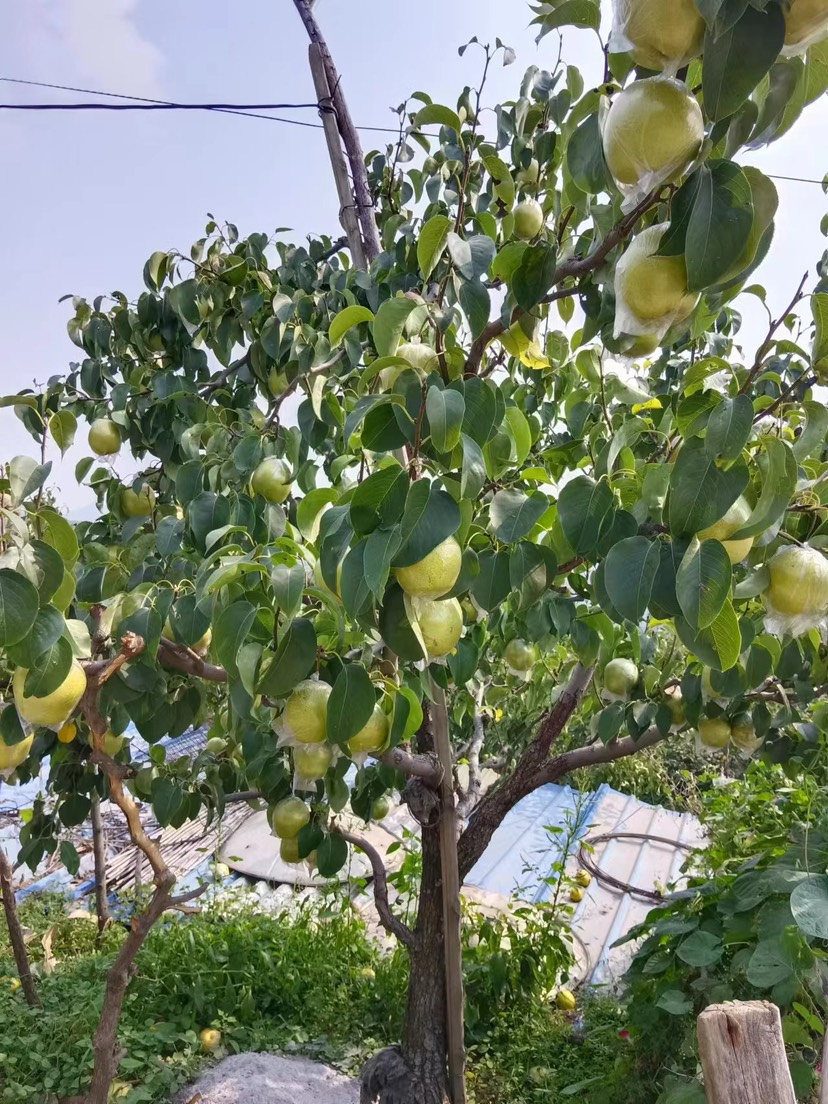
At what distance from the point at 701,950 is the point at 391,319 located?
1.71m

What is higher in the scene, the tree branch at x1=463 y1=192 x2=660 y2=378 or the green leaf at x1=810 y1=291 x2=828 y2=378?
the tree branch at x1=463 y1=192 x2=660 y2=378

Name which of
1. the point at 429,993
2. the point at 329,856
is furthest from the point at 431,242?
the point at 429,993

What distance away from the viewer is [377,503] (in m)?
0.64

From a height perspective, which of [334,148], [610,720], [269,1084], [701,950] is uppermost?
[334,148]

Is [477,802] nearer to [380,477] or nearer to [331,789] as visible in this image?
[331,789]

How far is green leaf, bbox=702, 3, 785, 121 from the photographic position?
414 mm

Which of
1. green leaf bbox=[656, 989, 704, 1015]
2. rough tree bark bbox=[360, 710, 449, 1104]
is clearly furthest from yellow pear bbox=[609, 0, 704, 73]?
green leaf bbox=[656, 989, 704, 1015]

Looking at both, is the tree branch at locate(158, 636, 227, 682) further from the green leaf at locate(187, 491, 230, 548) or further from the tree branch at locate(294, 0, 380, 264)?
the tree branch at locate(294, 0, 380, 264)

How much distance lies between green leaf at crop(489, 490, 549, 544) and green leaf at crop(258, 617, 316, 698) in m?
0.24

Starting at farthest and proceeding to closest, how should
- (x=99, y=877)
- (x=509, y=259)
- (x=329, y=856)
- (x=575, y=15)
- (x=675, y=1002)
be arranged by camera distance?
(x=99, y=877) → (x=675, y=1002) → (x=329, y=856) → (x=509, y=259) → (x=575, y=15)

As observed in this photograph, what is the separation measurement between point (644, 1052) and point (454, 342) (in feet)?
6.73

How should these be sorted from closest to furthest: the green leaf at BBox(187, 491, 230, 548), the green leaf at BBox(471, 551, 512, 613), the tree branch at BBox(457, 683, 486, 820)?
the green leaf at BBox(471, 551, 512, 613) → the green leaf at BBox(187, 491, 230, 548) → the tree branch at BBox(457, 683, 486, 820)

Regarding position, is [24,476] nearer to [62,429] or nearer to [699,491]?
[62,429]

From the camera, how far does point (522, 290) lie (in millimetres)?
755
